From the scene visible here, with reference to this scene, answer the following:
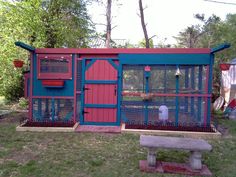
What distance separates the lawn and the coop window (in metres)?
1.64

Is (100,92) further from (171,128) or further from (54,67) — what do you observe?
(171,128)

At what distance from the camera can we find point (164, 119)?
6.76m

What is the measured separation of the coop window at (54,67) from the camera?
696 centimetres

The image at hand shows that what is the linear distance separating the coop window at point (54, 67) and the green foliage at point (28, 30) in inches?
165

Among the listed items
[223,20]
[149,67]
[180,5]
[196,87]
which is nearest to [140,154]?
[149,67]

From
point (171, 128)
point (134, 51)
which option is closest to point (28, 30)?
point (134, 51)

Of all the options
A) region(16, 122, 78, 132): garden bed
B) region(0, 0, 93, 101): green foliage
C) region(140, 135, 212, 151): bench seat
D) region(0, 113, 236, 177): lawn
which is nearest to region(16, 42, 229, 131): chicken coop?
region(16, 122, 78, 132): garden bed

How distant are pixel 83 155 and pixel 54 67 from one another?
3.19 m

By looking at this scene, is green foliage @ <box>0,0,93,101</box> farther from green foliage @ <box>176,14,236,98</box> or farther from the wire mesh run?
green foliage @ <box>176,14,236,98</box>

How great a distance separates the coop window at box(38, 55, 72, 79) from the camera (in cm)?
696

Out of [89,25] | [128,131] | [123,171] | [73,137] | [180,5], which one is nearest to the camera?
[123,171]

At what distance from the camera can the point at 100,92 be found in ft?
22.9

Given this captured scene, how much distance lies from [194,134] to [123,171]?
2.86 metres

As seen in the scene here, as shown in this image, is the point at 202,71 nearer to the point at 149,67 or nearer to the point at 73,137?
the point at 149,67
